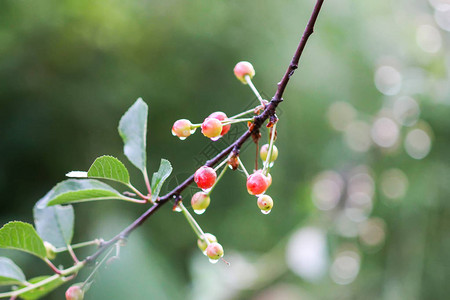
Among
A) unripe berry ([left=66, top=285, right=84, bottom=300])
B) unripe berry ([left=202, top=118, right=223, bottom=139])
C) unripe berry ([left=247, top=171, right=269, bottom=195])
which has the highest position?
unripe berry ([left=202, top=118, right=223, bottom=139])

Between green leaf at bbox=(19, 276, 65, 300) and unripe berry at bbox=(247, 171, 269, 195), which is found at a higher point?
green leaf at bbox=(19, 276, 65, 300)

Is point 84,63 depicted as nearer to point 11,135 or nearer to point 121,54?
point 121,54

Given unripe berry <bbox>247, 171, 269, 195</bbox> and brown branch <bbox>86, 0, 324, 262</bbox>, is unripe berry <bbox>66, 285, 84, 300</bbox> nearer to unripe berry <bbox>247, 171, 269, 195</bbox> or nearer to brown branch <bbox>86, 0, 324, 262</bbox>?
brown branch <bbox>86, 0, 324, 262</bbox>

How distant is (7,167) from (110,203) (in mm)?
295

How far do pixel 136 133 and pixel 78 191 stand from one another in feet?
0.27

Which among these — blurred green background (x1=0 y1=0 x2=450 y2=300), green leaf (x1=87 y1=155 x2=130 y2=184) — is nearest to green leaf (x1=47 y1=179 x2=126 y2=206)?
green leaf (x1=87 y1=155 x2=130 y2=184)

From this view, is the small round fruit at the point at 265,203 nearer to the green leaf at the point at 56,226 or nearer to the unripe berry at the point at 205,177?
the unripe berry at the point at 205,177

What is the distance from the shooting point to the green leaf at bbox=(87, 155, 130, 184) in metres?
0.30

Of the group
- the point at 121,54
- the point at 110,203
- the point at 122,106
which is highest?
the point at 121,54

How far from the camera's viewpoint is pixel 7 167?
1.14m

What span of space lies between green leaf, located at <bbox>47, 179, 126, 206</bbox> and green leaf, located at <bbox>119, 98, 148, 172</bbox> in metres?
0.05

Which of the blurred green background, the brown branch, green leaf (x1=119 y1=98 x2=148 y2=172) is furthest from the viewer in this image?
the blurred green background

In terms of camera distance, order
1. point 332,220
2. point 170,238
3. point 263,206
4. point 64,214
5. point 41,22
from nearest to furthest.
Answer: point 263,206 < point 64,214 < point 41,22 < point 332,220 < point 170,238

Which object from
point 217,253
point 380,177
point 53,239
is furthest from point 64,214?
point 380,177
